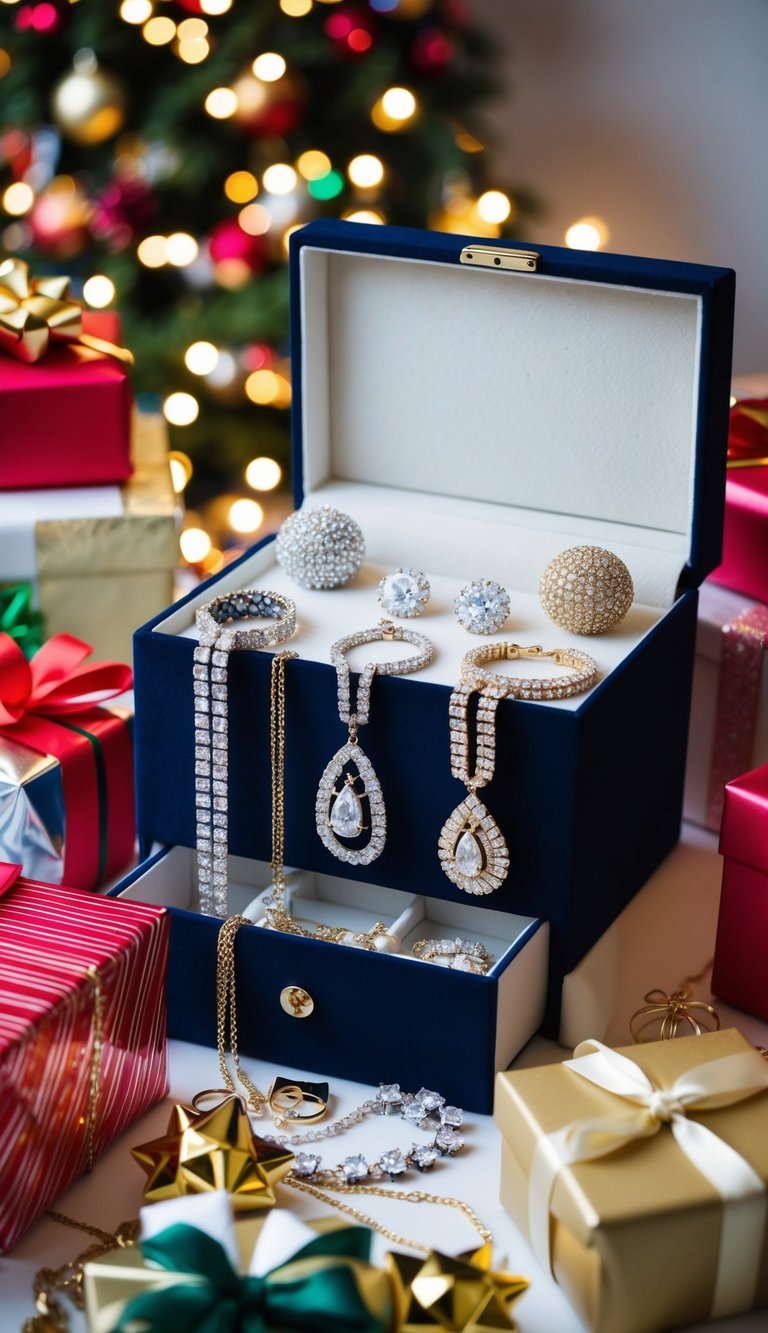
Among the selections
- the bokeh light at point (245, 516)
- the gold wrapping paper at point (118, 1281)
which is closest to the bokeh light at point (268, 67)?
the bokeh light at point (245, 516)

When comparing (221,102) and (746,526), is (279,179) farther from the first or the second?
(746,526)

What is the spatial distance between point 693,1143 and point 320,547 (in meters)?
0.62

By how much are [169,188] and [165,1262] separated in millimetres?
1849

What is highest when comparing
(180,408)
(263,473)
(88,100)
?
(88,100)

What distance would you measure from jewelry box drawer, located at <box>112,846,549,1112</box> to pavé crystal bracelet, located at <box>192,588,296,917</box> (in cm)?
6

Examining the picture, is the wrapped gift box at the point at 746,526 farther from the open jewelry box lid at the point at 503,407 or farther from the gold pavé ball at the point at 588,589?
the gold pavé ball at the point at 588,589

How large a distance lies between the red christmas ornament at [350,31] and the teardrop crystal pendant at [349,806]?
56.0 inches

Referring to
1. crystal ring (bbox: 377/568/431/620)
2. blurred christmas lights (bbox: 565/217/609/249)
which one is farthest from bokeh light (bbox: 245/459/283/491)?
crystal ring (bbox: 377/568/431/620)

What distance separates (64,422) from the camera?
5.24 ft

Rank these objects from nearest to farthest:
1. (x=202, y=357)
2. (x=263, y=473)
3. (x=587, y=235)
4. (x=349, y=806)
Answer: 1. (x=349, y=806)
2. (x=202, y=357)
3. (x=263, y=473)
4. (x=587, y=235)

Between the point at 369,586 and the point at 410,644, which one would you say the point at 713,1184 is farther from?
the point at 369,586

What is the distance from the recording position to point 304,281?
1.42 meters

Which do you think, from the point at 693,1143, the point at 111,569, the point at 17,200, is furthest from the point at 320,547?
the point at 17,200

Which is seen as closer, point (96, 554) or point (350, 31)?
point (96, 554)
